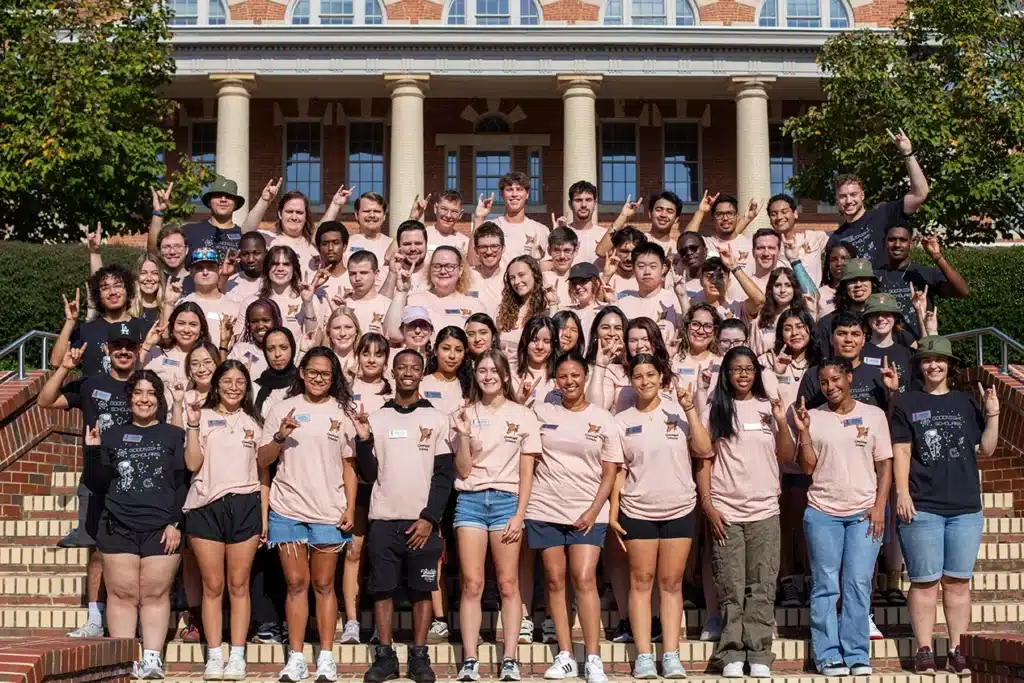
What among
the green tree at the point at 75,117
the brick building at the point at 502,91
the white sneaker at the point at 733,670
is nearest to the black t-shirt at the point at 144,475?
the white sneaker at the point at 733,670

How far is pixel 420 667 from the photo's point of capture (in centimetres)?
902

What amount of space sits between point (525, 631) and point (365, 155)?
1152 inches

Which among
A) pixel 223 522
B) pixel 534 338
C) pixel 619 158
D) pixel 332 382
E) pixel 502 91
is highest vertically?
pixel 502 91

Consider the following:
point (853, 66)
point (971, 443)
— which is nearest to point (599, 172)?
point (853, 66)

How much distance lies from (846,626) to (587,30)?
24.7 meters

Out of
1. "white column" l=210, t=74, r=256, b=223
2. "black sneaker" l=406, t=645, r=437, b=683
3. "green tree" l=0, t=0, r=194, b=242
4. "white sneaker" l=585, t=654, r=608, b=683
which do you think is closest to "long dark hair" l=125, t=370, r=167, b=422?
"black sneaker" l=406, t=645, r=437, b=683

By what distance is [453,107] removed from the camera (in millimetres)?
37469

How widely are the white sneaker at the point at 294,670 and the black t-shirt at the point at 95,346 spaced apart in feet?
9.24

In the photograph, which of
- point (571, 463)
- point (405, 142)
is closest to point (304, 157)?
point (405, 142)

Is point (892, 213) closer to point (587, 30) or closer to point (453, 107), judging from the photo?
point (587, 30)

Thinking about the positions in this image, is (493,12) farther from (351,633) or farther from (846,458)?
(351,633)

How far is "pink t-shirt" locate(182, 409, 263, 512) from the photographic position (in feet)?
30.7

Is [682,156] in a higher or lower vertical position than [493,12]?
lower

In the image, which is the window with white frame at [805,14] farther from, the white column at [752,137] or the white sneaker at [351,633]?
the white sneaker at [351,633]
